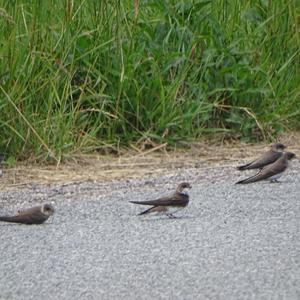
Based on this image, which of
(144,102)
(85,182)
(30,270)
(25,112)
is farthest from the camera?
(144,102)

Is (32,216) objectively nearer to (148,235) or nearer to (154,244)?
(148,235)

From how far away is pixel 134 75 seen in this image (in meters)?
10.8

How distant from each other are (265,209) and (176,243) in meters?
1.09

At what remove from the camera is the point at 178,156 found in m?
10.5

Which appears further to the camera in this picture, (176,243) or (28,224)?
(28,224)

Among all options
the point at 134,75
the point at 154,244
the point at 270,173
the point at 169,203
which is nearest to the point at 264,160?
the point at 270,173

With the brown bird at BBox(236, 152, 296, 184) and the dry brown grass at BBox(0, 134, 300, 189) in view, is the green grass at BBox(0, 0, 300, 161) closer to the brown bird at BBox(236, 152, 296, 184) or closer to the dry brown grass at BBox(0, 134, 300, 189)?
the dry brown grass at BBox(0, 134, 300, 189)

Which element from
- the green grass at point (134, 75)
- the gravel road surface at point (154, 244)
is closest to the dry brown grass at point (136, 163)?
the green grass at point (134, 75)

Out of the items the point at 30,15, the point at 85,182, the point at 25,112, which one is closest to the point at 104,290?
the point at 85,182

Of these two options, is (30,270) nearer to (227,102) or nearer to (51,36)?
(51,36)

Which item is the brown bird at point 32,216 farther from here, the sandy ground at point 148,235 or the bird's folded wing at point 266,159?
the bird's folded wing at point 266,159

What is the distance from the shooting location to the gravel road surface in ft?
20.9

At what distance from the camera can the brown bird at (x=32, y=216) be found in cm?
786

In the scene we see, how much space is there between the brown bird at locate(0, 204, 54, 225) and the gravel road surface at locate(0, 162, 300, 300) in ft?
0.14
